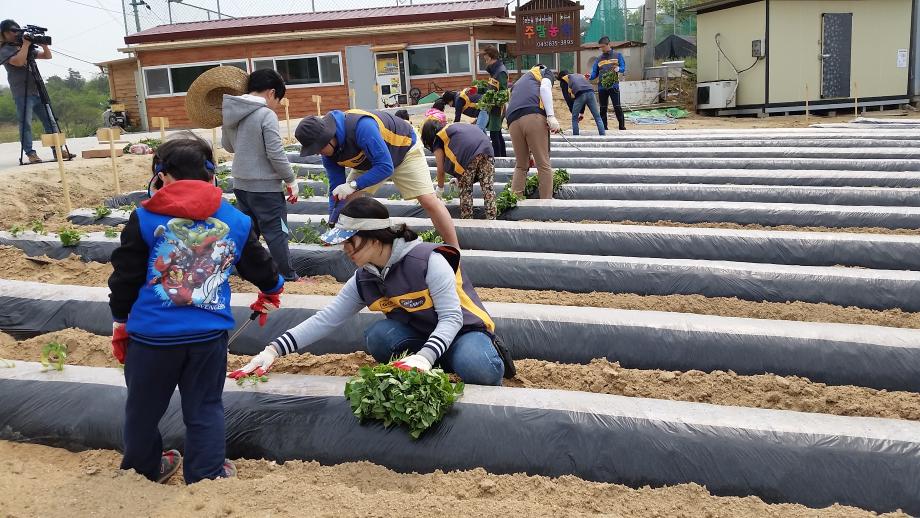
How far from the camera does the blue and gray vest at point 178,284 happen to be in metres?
2.62

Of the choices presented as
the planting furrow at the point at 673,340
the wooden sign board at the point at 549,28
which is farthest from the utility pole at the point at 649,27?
the planting furrow at the point at 673,340

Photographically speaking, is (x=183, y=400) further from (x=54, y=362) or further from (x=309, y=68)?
(x=309, y=68)

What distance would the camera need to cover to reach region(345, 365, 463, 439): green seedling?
2891mm

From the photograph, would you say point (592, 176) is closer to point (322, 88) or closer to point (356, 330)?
point (356, 330)

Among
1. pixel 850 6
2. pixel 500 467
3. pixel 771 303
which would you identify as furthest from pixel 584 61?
pixel 500 467

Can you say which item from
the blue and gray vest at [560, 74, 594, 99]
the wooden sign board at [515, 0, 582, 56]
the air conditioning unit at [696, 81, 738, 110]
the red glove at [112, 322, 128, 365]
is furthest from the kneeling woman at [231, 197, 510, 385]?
the air conditioning unit at [696, 81, 738, 110]

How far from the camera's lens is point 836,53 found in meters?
17.1

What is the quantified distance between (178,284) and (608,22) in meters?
24.2

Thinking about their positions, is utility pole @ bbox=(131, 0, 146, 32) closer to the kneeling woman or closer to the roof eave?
the roof eave

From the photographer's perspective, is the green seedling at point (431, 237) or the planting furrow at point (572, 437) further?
the green seedling at point (431, 237)

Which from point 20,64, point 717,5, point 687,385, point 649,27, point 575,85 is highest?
point 717,5

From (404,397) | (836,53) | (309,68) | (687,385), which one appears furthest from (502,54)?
(404,397)

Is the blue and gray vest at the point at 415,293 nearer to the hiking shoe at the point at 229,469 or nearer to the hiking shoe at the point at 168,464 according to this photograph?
the hiking shoe at the point at 229,469

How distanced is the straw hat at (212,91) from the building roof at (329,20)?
16.3m
